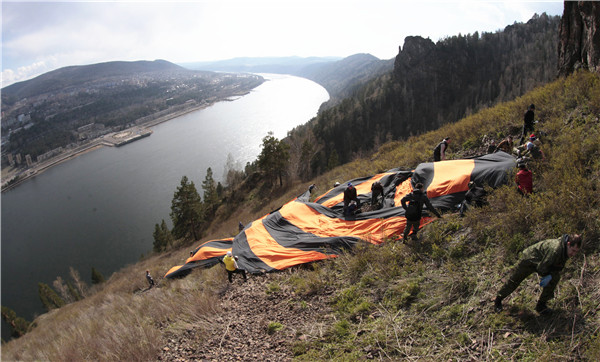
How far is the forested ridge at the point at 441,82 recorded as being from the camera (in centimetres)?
7400

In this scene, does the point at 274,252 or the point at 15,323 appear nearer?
the point at 274,252

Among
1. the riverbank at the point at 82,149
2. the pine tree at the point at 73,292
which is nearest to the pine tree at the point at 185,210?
the pine tree at the point at 73,292

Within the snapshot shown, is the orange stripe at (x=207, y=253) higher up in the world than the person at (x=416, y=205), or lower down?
lower down

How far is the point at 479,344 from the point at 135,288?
1409cm

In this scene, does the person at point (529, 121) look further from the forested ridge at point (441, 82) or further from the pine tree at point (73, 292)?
the forested ridge at point (441, 82)

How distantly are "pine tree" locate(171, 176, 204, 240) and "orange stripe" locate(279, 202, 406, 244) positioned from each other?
2445 cm

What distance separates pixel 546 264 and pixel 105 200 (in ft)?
230

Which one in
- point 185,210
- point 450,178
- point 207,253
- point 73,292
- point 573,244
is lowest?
point 73,292

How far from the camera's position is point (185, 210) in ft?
102

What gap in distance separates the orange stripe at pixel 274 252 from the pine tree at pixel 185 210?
954 inches

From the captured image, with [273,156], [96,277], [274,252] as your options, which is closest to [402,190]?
[274,252]

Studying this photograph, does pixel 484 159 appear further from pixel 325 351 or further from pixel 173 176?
pixel 173 176

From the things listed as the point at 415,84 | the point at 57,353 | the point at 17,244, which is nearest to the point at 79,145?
the point at 17,244

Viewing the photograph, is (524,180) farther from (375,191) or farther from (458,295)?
(375,191)
